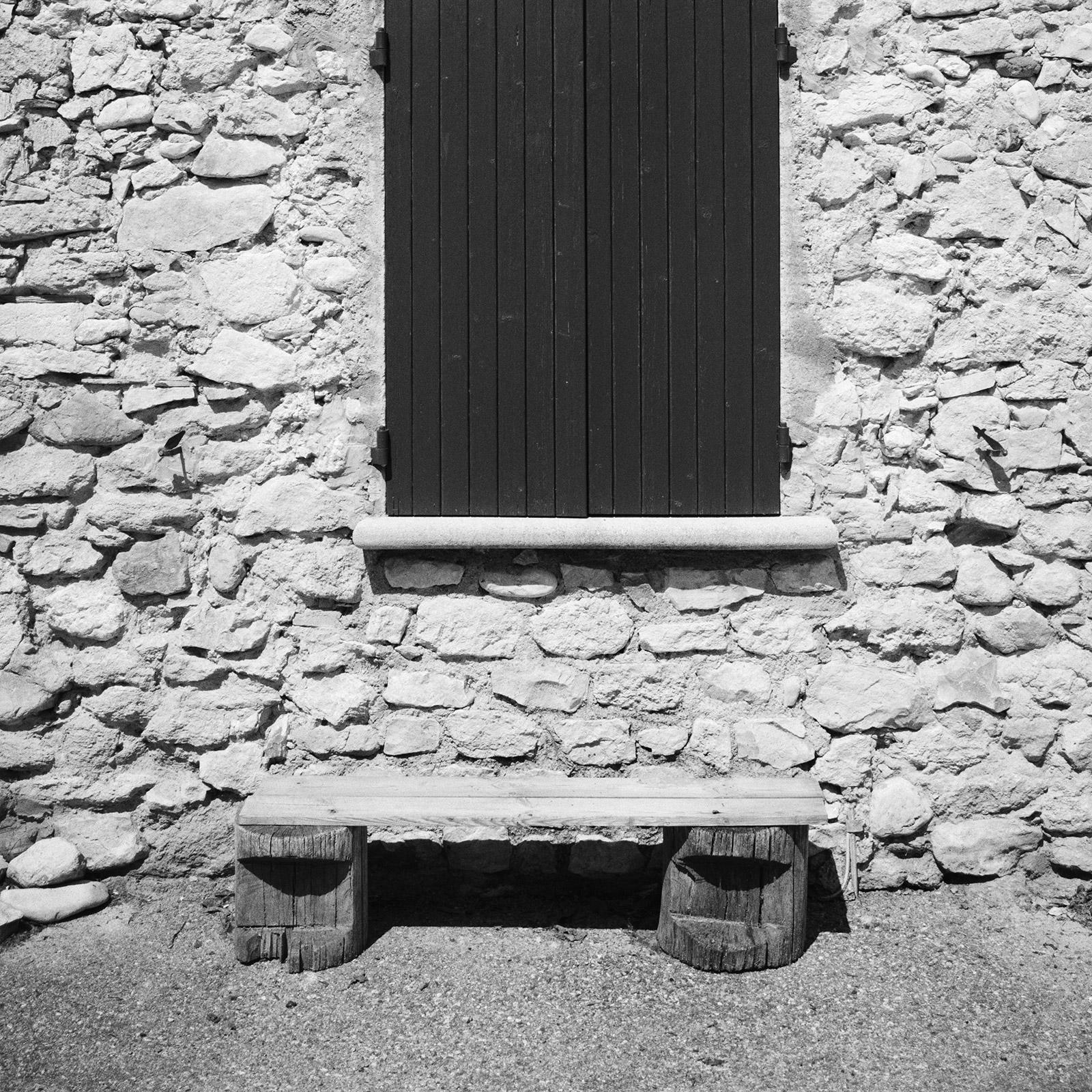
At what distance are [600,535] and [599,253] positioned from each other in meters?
0.95

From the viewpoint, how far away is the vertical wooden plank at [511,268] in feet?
10.5

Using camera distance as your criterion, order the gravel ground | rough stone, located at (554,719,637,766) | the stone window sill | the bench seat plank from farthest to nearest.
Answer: rough stone, located at (554,719,637,766), the stone window sill, the bench seat plank, the gravel ground

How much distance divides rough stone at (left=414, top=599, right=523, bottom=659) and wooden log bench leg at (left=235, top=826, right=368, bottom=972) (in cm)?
65

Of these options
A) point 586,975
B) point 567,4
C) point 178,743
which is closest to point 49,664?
point 178,743

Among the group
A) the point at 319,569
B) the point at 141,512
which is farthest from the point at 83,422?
the point at 319,569

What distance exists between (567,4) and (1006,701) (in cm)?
272

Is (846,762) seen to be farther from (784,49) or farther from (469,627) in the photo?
(784,49)

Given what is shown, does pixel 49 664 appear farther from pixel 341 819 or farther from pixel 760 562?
pixel 760 562

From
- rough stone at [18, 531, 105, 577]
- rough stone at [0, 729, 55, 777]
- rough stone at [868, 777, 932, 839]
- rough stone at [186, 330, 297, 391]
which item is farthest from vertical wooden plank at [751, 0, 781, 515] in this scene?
rough stone at [0, 729, 55, 777]

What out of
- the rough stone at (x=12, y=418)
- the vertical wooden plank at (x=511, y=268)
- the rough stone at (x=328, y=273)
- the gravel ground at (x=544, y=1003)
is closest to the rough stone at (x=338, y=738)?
the gravel ground at (x=544, y=1003)

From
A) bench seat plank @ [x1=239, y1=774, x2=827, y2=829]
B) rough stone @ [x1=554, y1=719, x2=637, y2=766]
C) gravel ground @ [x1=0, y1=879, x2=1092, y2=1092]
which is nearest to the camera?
gravel ground @ [x1=0, y1=879, x2=1092, y2=1092]

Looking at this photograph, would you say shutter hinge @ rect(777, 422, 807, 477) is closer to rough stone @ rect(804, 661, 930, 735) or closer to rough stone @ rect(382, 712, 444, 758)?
rough stone @ rect(804, 661, 930, 735)

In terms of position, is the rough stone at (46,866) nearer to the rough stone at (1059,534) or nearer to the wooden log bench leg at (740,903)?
the wooden log bench leg at (740,903)

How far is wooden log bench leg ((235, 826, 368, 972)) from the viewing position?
2.89m
